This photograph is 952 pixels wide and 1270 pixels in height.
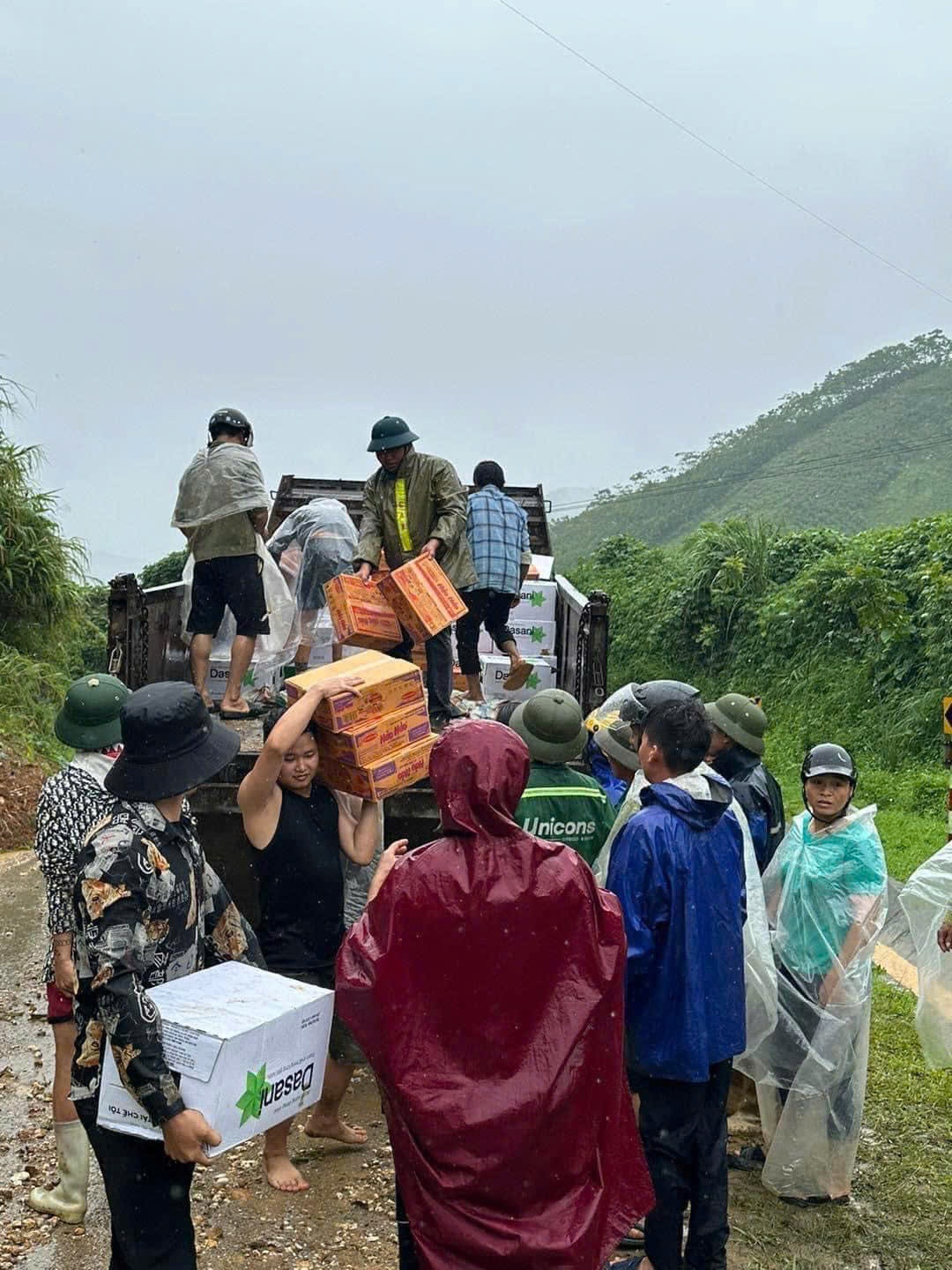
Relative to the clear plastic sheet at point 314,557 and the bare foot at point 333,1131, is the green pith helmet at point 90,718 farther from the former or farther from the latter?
the clear plastic sheet at point 314,557

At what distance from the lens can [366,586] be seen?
609cm

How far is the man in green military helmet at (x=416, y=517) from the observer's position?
655 cm

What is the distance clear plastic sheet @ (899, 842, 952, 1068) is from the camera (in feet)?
13.1

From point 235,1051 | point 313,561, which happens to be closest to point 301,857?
point 235,1051

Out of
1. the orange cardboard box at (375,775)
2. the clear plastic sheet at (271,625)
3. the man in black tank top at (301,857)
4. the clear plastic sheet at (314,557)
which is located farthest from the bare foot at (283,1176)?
the clear plastic sheet at (314,557)

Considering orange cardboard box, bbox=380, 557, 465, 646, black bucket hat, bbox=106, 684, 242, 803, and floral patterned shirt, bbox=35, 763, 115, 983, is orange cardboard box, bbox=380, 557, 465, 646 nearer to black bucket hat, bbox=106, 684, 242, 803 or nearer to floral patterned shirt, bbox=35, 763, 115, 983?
floral patterned shirt, bbox=35, 763, 115, 983

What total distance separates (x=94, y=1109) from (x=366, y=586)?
3.60 metres

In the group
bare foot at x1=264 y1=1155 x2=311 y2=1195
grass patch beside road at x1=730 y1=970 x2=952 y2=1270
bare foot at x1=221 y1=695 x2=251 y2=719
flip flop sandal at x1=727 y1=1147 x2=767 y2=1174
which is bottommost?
grass patch beside road at x1=730 y1=970 x2=952 y2=1270

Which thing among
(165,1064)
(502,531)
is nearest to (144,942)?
(165,1064)

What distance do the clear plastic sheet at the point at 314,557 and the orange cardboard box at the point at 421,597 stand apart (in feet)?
3.53

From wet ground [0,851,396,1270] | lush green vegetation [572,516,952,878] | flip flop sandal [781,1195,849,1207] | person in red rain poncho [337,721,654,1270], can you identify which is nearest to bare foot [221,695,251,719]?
wet ground [0,851,396,1270]

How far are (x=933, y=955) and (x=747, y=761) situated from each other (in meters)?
0.97

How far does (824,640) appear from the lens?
15453 millimetres

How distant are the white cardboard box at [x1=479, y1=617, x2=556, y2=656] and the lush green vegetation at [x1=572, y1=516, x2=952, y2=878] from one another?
10.1ft
